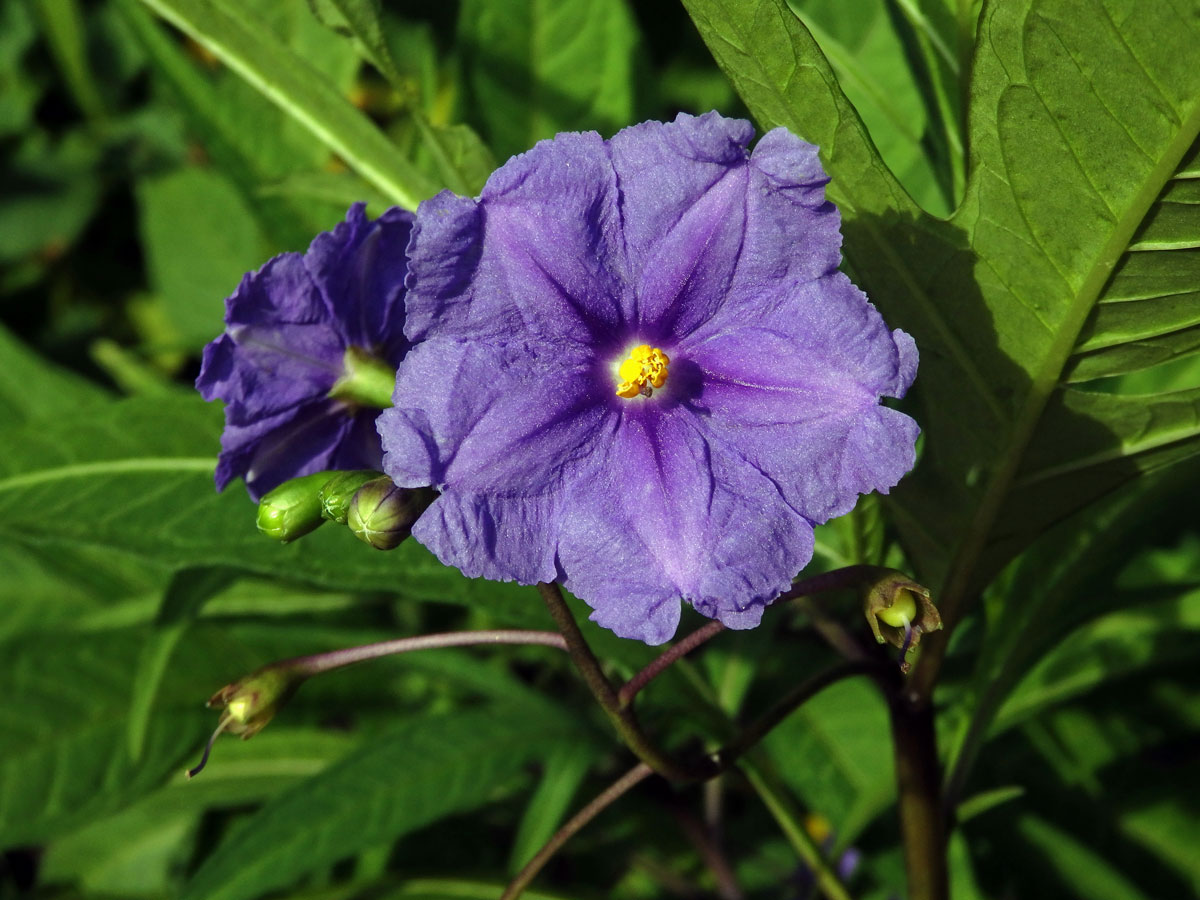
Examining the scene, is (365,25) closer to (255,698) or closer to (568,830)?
(255,698)

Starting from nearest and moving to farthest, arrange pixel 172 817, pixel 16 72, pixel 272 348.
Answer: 1. pixel 272 348
2. pixel 172 817
3. pixel 16 72

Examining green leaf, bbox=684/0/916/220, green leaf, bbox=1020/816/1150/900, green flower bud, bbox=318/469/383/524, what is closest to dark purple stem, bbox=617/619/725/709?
green flower bud, bbox=318/469/383/524

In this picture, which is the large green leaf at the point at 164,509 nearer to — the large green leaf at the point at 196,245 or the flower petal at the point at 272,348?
the flower petal at the point at 272,348

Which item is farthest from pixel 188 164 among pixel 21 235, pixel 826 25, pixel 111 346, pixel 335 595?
pixel 826 25

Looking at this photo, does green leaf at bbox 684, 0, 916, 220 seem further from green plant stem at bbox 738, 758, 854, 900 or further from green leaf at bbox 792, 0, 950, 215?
green plant stem at bbox 738, 758, 854, 900

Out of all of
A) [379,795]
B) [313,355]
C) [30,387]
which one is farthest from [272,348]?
[30,387]

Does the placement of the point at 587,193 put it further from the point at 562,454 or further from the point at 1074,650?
the point at 1074,650

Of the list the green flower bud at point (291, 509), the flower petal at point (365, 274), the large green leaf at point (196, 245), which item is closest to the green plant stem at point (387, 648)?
the green flower bud at point (291, 509)
